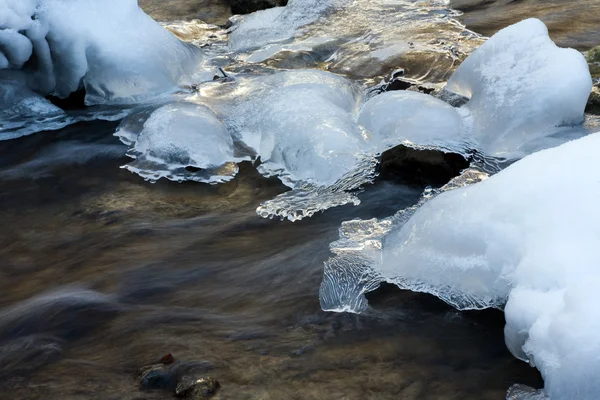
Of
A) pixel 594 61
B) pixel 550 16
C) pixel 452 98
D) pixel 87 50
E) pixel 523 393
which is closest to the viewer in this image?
pixel 523 393

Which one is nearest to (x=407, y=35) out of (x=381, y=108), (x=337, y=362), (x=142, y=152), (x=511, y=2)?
(x=511, y=2)

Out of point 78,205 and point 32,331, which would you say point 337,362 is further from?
point 78,205

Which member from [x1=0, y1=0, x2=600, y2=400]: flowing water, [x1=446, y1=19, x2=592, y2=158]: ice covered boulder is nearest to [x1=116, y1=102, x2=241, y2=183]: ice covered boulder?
[x1=0, y1=0, x2=600, y2=400]: flowing water

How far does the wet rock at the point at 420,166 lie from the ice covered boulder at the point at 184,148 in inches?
37.8

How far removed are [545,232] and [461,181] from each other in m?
1.56

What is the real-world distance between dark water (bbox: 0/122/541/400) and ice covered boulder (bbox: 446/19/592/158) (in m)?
0.81

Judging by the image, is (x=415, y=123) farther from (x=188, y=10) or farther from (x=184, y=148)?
(x=188, y=10)

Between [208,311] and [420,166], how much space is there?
5.68 feet

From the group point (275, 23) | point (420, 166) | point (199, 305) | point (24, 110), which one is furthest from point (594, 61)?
point (24, 110)

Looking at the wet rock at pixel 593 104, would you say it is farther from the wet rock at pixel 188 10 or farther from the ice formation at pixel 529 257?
the wet rock at pixel 188 10

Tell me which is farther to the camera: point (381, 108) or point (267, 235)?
point (381, 108)

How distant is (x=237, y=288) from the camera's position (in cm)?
319

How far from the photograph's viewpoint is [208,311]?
2990 millimetres

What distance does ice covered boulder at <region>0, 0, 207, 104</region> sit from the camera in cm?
564
